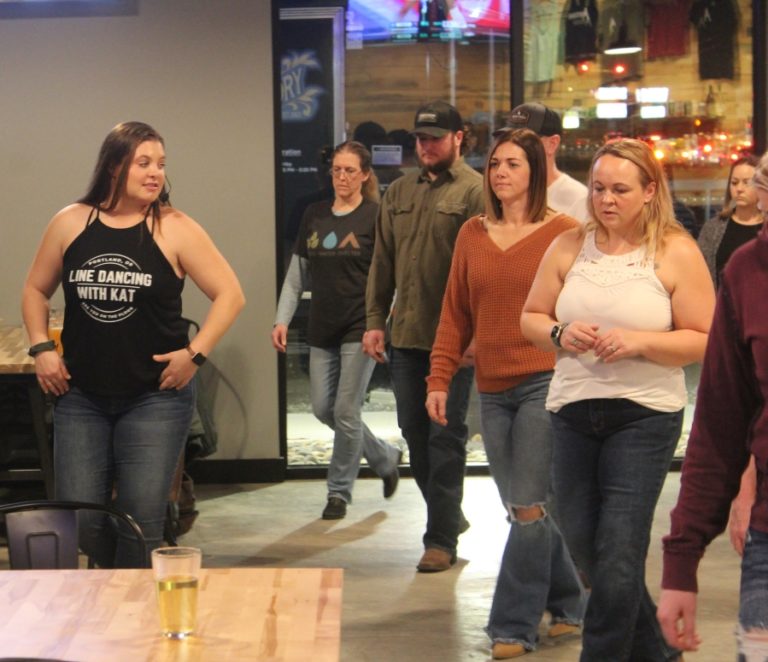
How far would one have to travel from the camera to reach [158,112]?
23.5 feet

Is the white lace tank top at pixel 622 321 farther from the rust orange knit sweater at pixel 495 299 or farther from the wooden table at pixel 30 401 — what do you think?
the wooden table at pixel 30 401

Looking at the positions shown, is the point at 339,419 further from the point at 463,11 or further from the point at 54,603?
the point at 54,603

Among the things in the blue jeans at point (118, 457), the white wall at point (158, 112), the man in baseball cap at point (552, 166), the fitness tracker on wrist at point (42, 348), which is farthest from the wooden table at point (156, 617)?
the white wall at point (158, 112)

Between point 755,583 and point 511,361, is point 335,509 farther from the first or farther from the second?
point 755,583

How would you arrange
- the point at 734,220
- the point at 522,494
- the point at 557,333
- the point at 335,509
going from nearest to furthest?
the point at 557,333, the point at 522,494, the point at 335,509, the point at 734,220

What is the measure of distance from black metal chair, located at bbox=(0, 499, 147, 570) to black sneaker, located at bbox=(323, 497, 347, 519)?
339 cm

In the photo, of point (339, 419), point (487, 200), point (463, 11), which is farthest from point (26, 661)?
point (463, 11)

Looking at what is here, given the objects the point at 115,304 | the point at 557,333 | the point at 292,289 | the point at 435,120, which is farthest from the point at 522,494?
the point at 292,289

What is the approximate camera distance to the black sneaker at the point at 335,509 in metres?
6.43

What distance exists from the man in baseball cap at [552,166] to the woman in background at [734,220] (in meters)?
2.38

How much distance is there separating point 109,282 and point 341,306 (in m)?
2.49

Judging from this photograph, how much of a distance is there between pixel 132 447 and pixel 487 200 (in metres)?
1.39

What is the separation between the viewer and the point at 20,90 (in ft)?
23.4

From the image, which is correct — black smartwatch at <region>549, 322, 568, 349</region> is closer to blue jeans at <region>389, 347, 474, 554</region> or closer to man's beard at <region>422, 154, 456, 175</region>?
blue jeans at <region>389, 347, 474, 554</region>
